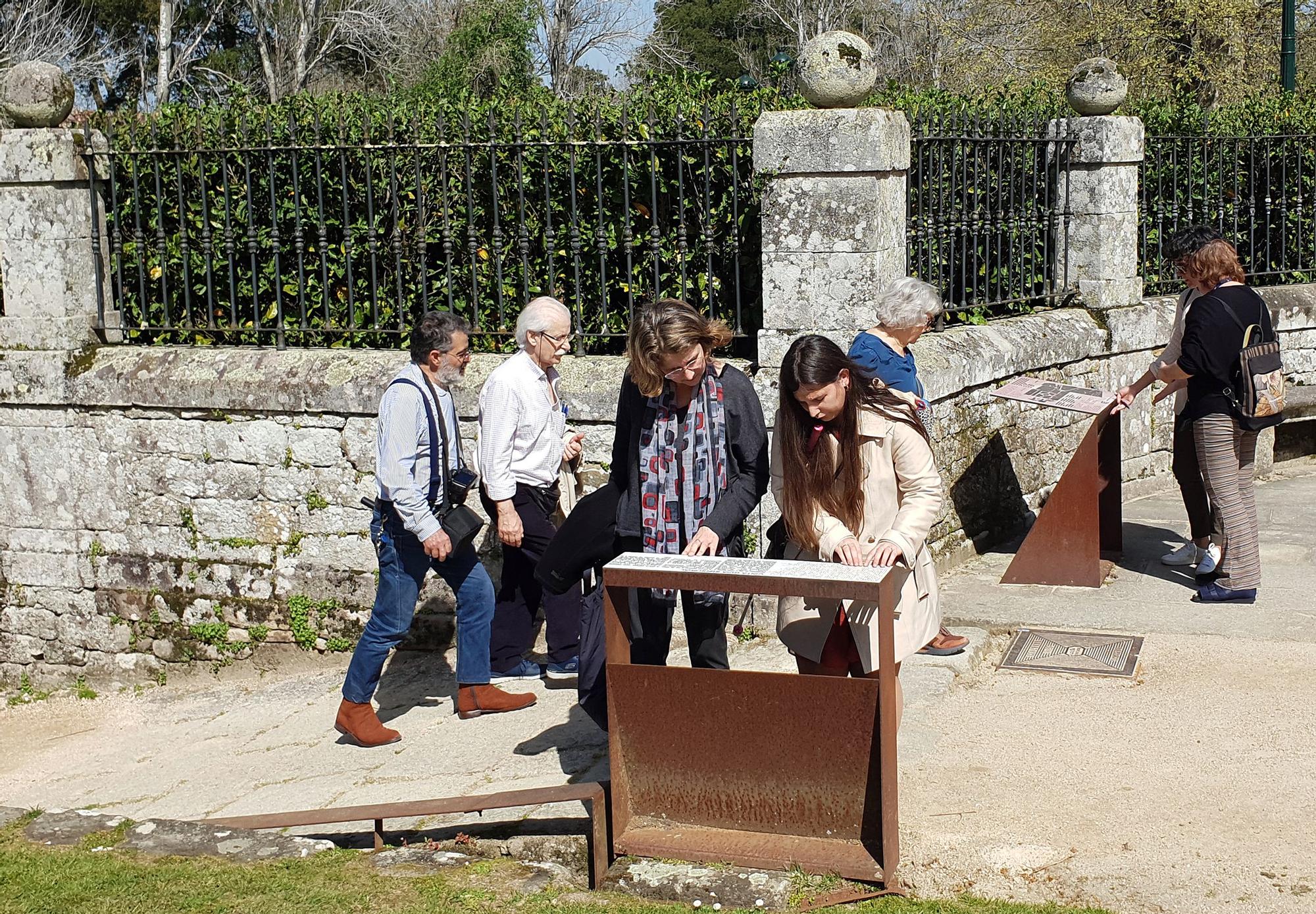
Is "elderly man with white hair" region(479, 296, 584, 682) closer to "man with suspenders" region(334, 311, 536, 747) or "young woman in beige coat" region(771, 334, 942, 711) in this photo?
"man with suspenders" region(334, 311, 536, 747)

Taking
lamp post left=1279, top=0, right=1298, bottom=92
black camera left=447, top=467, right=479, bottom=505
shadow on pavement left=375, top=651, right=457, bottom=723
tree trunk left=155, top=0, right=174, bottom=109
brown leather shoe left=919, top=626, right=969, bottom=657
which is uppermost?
tree trunk left=155, top=0, right=174, bottom=109

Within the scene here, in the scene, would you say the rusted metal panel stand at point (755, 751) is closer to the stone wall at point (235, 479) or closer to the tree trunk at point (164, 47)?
the stone wall at point (235, 479)

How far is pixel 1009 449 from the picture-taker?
7.71 metres

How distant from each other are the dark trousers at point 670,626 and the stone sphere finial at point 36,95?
16.4ft

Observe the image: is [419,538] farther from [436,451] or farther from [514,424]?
[514,424]

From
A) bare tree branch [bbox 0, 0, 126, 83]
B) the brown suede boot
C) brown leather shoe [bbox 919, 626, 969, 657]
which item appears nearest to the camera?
brown leather shoe [bbox 919, 626, 969, 657]

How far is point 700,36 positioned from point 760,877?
41.7 m

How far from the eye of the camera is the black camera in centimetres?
565

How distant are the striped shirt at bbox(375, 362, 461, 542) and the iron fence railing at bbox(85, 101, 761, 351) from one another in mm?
1656

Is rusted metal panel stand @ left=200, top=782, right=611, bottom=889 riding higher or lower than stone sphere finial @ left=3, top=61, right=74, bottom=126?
lower

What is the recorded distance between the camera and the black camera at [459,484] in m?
5.65

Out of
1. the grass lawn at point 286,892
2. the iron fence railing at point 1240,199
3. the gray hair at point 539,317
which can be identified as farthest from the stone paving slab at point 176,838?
the iron fence railing at point 1240,199

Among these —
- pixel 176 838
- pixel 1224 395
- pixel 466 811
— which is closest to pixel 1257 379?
pixel 1224 395

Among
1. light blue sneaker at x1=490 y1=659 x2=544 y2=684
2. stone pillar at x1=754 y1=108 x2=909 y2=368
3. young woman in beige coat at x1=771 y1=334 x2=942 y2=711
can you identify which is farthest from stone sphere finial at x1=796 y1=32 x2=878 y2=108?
light blue sneaker at x1=490 y1=659 x2=544 y2=684
